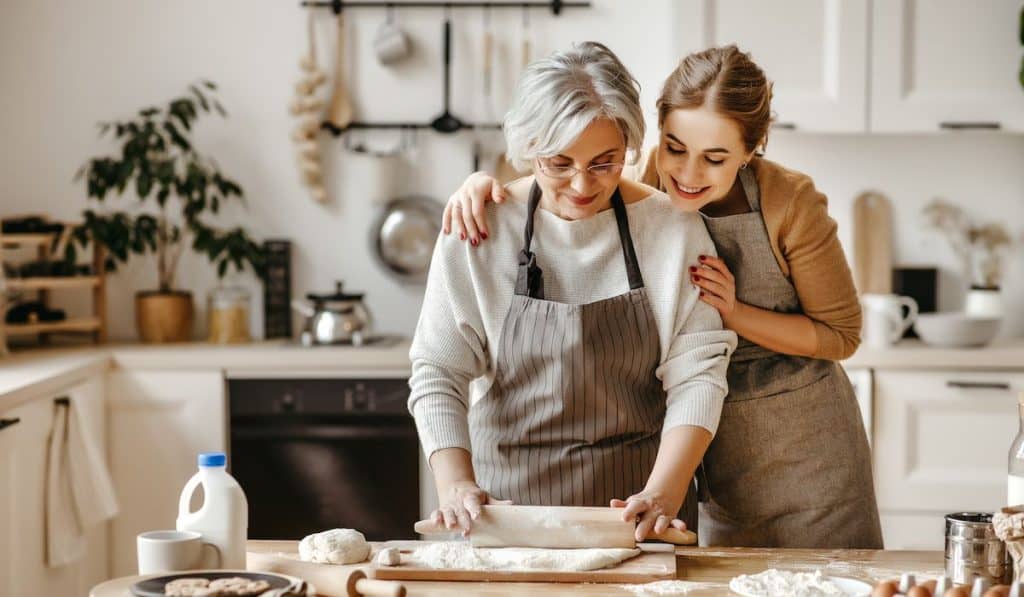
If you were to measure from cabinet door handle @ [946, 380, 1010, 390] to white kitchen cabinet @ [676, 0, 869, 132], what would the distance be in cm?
76

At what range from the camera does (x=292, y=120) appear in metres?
3.70

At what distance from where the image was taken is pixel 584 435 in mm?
1763

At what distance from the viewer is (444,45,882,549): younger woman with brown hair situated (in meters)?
1.77

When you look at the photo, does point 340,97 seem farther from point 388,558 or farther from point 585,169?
point 388,558

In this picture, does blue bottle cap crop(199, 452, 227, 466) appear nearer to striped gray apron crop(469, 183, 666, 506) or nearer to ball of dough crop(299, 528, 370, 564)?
ball of dough crop(299, 528, 370, 564)

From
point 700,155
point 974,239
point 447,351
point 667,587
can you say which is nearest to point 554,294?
point 447,351

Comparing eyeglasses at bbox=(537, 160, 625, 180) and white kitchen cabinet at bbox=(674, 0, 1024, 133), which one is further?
white kitchen cabinet at bbox=(674, 0, 1024, 133)

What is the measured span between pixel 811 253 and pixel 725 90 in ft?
1.06

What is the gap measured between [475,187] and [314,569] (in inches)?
26.3

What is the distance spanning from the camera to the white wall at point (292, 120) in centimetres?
368

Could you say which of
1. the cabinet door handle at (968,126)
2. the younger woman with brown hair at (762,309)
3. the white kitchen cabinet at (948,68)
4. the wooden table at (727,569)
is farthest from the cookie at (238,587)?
the cabinet door handle at (968,126)

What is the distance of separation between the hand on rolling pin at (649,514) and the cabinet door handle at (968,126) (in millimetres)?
2149

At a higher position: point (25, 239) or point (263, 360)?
point (25, 239)

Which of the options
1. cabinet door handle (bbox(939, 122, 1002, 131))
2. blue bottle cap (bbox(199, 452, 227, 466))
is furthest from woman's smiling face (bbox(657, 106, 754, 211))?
cabinet door handle (bbox(939, 122, 1002, 131))
